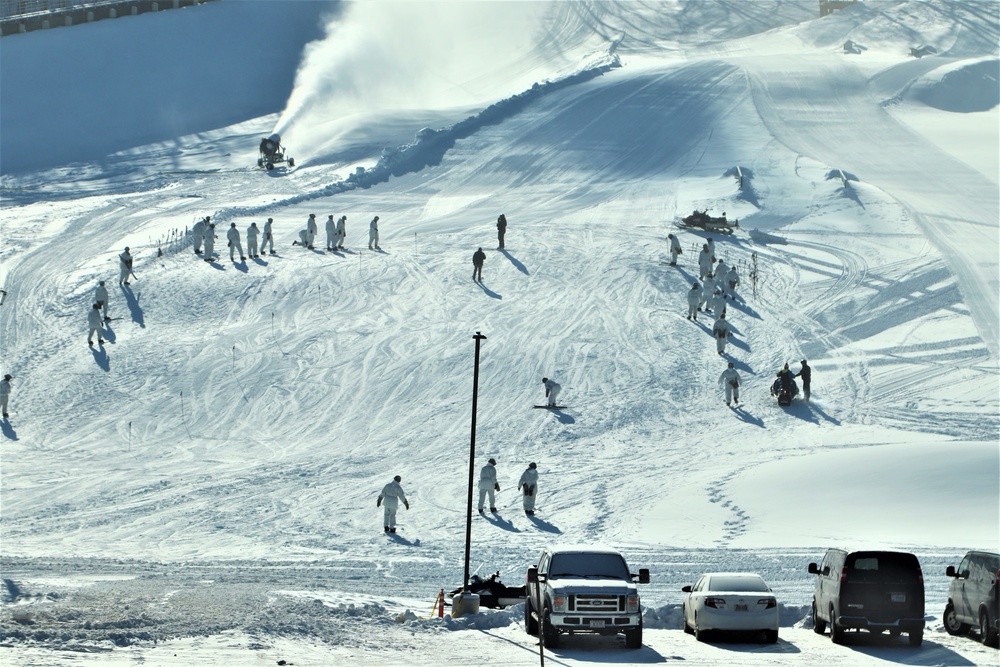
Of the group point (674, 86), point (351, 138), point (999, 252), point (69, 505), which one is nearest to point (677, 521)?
point (69, 505)

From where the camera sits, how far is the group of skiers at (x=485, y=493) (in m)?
25.9

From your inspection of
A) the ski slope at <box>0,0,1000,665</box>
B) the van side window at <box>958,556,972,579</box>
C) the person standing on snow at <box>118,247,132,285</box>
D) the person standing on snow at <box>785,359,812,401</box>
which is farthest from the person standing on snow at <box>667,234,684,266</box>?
the van side window at <box>958,556,972,579</box>

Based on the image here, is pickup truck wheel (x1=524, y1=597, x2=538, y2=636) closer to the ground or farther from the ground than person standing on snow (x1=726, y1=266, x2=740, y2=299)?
closer to the ground

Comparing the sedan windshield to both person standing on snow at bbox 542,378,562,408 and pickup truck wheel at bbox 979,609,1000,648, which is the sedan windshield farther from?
person standing on snow at bbox 542,378,562,408

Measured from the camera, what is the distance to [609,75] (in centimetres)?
7194

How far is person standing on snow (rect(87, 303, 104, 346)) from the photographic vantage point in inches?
1428

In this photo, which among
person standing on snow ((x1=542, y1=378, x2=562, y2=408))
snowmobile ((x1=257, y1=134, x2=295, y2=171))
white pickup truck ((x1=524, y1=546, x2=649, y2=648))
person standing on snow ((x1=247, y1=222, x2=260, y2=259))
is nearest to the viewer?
white pickup truck ((x1=524, y1=546, x2=649, y2=648))

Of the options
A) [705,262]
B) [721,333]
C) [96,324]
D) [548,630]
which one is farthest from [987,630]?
[96,324]

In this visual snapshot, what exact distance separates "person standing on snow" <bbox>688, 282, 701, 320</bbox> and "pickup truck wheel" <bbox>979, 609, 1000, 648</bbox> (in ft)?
70.3

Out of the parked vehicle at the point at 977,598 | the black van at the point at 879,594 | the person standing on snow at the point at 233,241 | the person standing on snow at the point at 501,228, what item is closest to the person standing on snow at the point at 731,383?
the person standing on snow at the point at 501,228

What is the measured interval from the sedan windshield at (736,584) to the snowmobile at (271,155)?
43055mm

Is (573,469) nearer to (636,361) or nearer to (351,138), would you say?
(636,361)

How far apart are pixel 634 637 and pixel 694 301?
854 inches

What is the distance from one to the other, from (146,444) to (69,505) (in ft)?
13.0
